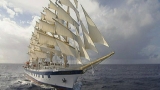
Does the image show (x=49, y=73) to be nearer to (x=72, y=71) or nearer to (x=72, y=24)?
(x=72, y=71)

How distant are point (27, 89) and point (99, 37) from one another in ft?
Answer: 65.9

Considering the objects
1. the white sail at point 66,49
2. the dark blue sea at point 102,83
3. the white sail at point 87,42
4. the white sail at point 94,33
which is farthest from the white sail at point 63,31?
the dark blue sea at point 102,83

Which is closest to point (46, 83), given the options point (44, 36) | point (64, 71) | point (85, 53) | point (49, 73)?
point (49, 73)

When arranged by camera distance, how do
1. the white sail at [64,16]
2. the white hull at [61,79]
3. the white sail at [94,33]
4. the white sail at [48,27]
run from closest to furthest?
the white hull at [61,79] < the white sail at [94,33] < the white sail at [64,16] < the white sail at [48,27]

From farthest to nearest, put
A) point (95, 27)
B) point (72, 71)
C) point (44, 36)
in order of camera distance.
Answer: point (44, 36) → point (95, 27) → point (72, 71)

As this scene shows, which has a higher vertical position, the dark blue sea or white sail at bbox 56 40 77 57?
white sail at bbox 56 40 77 57

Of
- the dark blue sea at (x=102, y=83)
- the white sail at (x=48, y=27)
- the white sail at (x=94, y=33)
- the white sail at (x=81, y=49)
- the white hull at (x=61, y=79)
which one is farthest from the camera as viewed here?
the white sail at (x=48, y=27)

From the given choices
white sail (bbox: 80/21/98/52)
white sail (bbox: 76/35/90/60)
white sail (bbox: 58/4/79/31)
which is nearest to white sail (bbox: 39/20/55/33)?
white sail (bbox: 58/4/79/31)

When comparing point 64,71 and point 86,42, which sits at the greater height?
point 86,42

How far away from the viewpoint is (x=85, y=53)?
3544 cm

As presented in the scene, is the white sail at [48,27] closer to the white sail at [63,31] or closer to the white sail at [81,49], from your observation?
the white sail at [63,31]

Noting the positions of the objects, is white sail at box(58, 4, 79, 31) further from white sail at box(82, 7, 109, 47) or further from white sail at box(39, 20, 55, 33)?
white sail at box(39, 20, 55, 33)

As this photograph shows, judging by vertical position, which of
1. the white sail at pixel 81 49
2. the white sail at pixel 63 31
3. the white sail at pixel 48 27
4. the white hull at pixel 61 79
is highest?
the white sail at pixel 48 27

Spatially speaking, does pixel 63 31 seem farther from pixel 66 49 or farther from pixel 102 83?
pixel 102 83
